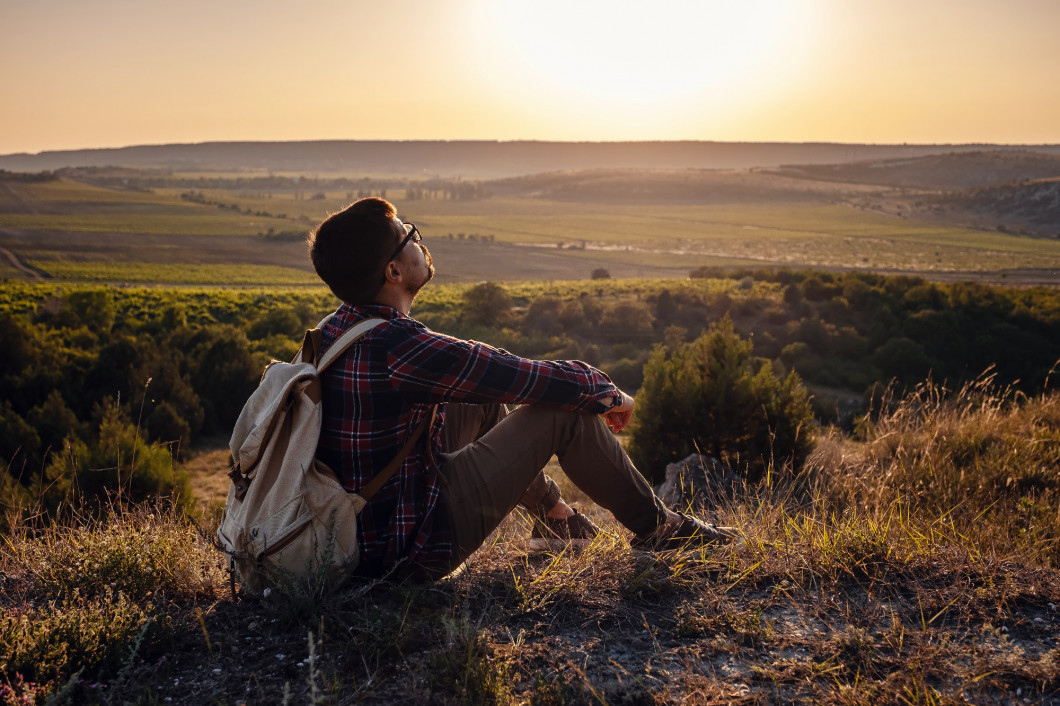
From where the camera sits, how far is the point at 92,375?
15227mm

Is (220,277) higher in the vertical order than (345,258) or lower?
lower

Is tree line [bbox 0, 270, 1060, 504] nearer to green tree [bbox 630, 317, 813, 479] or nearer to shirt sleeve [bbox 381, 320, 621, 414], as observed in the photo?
green tree [bbox 630, 317, 813, 479]

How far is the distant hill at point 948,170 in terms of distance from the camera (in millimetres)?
108875

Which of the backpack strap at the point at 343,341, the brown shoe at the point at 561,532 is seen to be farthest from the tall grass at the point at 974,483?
the backpack strap at the point at 343,341

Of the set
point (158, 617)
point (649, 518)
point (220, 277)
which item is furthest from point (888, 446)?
point (220, 277)

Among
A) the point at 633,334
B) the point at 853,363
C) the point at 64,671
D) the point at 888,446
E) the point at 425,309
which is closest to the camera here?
the point at 64,671


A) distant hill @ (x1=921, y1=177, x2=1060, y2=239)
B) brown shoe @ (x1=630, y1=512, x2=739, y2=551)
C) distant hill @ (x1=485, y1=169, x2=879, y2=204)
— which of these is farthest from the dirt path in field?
distant hill @ (x1=485, y1=169, x2=879, y2=204)

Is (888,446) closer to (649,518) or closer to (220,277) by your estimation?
(649,518)

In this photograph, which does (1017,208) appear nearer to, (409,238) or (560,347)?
(560,347)

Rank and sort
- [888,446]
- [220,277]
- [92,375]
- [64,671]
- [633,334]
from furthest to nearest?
[220,277], [633,334], [92,375], [888,446], [64,671]

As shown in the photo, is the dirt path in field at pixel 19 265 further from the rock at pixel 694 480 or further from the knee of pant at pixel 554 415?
the knee of pant at pixel 554 415

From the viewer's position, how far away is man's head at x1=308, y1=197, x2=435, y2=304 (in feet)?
7.30

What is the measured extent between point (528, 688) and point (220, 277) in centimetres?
5565

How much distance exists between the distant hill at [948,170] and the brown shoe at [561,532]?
114655 millimetres
